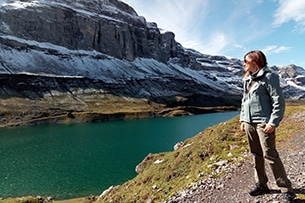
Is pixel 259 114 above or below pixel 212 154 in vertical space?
above

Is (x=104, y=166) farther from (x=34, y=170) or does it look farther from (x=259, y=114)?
(x=259, y=114)

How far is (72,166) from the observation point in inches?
2473

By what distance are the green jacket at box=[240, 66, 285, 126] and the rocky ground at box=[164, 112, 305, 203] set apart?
274 centimetres

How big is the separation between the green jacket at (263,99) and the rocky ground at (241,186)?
2736 millimetres

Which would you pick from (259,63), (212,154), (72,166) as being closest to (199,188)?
(212,154)

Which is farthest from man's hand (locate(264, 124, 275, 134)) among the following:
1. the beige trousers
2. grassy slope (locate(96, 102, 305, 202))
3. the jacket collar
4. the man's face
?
grassy slope (locate(96, 102, 305, 202))

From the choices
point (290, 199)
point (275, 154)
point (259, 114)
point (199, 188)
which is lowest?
point (199, 188)

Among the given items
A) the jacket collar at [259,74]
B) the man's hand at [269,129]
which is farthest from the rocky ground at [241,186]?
the jacket collar at [259,74]

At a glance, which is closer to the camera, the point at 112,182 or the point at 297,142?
the point at 297,142

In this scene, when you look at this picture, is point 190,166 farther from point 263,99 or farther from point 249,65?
point 249,65

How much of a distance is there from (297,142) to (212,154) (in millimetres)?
4915

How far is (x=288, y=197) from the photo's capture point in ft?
29.9

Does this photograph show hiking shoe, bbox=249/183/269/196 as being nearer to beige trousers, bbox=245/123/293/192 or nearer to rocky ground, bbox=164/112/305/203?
rocky ground, bbox=164/112/305/203

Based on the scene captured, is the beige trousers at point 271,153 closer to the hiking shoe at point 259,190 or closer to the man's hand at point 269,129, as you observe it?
the man's hand at point 269,129
